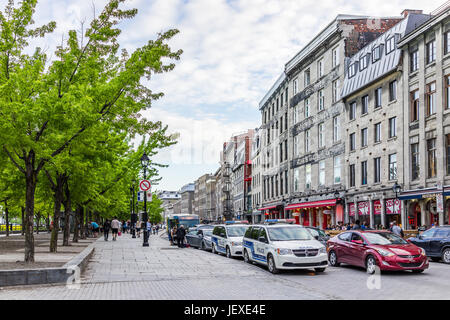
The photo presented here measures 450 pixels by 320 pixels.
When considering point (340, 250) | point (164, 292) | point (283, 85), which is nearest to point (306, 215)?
point (283, 85)

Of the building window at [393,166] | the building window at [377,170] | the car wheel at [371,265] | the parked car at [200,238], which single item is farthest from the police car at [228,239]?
the building window at [377,170]

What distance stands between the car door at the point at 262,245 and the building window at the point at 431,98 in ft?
63.6

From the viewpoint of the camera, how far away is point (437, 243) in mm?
22375

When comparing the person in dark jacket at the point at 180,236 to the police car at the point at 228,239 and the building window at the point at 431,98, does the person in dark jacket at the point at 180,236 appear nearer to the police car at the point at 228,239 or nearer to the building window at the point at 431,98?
the police car at the point at 228,239

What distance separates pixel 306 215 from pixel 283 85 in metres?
16.0

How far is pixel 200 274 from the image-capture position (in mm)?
16719

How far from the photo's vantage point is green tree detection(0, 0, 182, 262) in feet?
52.0

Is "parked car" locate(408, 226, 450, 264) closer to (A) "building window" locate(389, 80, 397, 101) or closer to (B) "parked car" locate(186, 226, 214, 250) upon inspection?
(B) "parked car" locate(186, 226, 214, 250)

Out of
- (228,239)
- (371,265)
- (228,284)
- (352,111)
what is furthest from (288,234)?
(352,111)

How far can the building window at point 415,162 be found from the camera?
35438 millimetres

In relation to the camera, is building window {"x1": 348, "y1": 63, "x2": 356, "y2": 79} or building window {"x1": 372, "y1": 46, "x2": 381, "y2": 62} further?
building window {"x1": 348, "y1": 63, "x2": 356, "y2": 79}

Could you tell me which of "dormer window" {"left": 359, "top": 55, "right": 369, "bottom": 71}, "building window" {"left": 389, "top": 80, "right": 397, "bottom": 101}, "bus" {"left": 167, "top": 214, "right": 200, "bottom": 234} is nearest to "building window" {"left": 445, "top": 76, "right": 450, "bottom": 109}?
"building window" {"left": 389, "top": 80, "right": 397, "bottom": 101}
